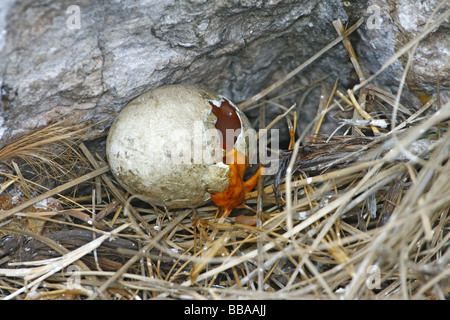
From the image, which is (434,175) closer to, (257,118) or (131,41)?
(257,118)

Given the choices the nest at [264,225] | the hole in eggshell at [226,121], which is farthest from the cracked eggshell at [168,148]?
the nest at [264,225]

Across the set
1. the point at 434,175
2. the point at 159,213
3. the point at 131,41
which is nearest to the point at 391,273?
the point at 434,175

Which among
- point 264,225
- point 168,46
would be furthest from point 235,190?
point 168,46

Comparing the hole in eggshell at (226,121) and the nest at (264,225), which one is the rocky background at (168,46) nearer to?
the nest at (264,225)

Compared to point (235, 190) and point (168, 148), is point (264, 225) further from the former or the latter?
point (168, 148)

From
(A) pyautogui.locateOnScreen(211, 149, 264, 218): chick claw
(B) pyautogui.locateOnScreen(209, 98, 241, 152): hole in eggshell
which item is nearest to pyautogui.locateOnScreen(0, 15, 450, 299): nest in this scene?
(A) pyautogui.locateOnScreen(211, 149, 264, 218): chick claw

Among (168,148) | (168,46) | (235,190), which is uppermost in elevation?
(168,46)
